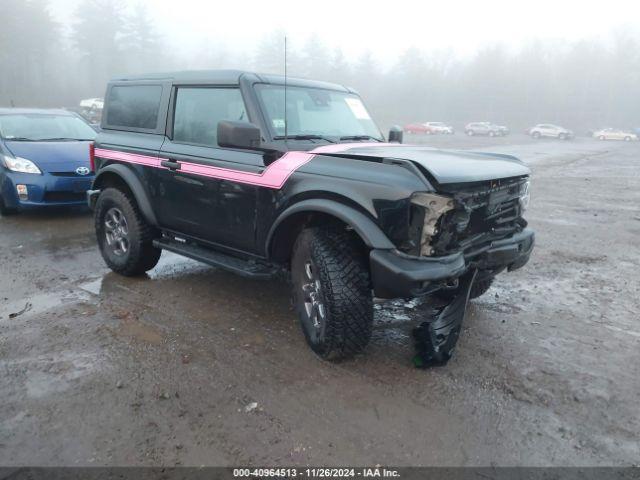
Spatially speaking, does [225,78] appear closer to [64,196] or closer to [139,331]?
[139,331]

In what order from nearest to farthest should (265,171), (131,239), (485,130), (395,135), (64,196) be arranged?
(265,171)
(131,239)
(395,135)
(64,196)
(485,130)

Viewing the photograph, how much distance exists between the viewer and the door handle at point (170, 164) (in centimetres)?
461

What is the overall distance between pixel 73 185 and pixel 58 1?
135 m

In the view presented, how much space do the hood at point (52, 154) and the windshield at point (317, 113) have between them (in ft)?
15.4

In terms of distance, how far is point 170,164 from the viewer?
466cm

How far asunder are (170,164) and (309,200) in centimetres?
169

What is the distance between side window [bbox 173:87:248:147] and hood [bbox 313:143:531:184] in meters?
0.94

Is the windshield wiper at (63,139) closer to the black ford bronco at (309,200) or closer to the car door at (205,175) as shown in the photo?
the black ford bronco at (309,200)

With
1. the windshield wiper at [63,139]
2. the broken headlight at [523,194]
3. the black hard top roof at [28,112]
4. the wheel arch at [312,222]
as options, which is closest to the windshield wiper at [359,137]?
the wheel arch at [312,222]

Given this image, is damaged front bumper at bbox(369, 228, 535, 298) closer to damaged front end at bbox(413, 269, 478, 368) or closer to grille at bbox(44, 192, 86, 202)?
damaged front end at bbox(413, 269, 478, 368)

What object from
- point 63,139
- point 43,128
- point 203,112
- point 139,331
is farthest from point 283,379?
point 43,128

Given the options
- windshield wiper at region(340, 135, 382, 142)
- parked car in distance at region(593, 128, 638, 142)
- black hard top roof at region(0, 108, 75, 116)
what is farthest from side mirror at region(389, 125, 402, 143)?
parked car in distance at region(593, 128, 638, 142)

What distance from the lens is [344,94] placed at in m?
5.07

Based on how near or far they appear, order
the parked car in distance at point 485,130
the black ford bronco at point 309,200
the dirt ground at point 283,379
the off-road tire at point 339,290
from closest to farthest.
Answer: the dirt ground at point 283,379
the black ford bronco at point 309,200
the off-road tire at point 339,290
the parked car in distance at point 485,130
